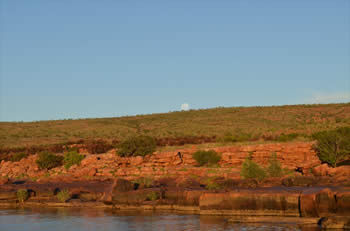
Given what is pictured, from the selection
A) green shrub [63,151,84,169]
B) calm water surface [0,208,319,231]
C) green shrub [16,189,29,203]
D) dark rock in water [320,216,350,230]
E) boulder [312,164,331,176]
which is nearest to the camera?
dark rock in water [320,216,350,230]

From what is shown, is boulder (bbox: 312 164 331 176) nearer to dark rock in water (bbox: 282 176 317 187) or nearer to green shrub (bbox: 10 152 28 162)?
dark rock in water (bbox: 282 176 317 187)

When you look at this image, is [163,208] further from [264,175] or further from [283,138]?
[283,138]

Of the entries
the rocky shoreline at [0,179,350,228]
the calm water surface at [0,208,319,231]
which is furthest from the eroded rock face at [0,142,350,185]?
the calm water surface at [0,208,319,231]

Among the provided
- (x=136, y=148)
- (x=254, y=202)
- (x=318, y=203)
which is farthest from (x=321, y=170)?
(x=136, y=148)

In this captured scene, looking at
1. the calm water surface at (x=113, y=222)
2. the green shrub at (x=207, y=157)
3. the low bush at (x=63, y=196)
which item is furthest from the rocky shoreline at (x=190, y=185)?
the calm water surface at (x=113, y=222)

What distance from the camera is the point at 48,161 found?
44969 millimetres

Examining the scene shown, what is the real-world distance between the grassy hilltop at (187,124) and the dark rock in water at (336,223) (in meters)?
38.3

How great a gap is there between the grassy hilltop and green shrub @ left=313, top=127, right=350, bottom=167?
841 inches

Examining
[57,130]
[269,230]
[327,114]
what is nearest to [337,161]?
[269,230]

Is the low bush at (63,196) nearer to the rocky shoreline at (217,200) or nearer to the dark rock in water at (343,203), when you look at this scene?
the rocky shoreline at (217,200)

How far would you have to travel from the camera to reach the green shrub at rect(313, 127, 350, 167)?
36.3m

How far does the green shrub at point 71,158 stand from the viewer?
44009 mm

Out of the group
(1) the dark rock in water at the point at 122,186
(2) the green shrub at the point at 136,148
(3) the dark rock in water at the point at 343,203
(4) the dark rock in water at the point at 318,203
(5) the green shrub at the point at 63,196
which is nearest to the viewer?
(3) the dark rock in water at the point at 343,203

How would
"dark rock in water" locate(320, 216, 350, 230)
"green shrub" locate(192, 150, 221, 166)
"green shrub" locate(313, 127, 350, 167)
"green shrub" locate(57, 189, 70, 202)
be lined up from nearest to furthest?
"dark rock in water" locate(320, 216, 350, 230)
"green shrub" locate(57, 189, 70, 202)
"green shrub" locate(313, 127, 350, 167)
"green shrub" locate(192, 150, 221, 166)
